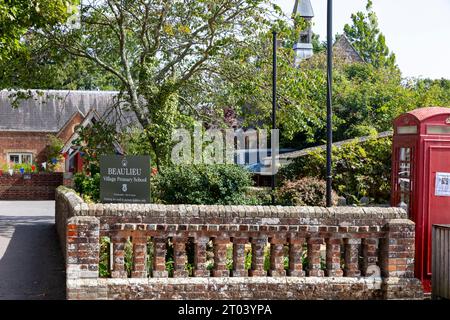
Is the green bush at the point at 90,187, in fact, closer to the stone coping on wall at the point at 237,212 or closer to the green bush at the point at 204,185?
the green bush at the point at 204,185

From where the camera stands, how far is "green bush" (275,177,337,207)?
17.3 meters

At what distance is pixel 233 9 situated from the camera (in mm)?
20953

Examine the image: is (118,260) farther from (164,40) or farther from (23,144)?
(23,144)

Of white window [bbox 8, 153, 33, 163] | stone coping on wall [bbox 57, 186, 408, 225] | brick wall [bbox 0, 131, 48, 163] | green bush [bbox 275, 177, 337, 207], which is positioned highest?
brick wall [bbox 0, 131, 48, 163]

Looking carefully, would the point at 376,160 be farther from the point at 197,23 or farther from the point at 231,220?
the point at 231,220

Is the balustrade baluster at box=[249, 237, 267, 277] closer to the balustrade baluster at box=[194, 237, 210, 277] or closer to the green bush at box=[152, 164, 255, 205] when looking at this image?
the balustrade baluster at box=[194, 237, 210, 277]

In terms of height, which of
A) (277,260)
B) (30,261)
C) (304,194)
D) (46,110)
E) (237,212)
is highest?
(46,110)

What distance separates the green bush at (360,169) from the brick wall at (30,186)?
2026 cm

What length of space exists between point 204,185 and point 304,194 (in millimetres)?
2951

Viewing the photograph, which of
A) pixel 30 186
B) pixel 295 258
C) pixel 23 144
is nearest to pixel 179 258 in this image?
pixel 295 258

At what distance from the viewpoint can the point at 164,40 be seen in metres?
22.7

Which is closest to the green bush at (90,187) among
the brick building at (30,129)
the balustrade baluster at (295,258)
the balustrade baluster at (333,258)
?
the balustrade baluster at (295,258)

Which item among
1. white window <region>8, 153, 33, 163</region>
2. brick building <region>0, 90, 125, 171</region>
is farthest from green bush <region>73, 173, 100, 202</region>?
white window <region>8, 153, 33, 163</region>

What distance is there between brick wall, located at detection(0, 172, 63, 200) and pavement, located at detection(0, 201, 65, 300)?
14.3 metres
